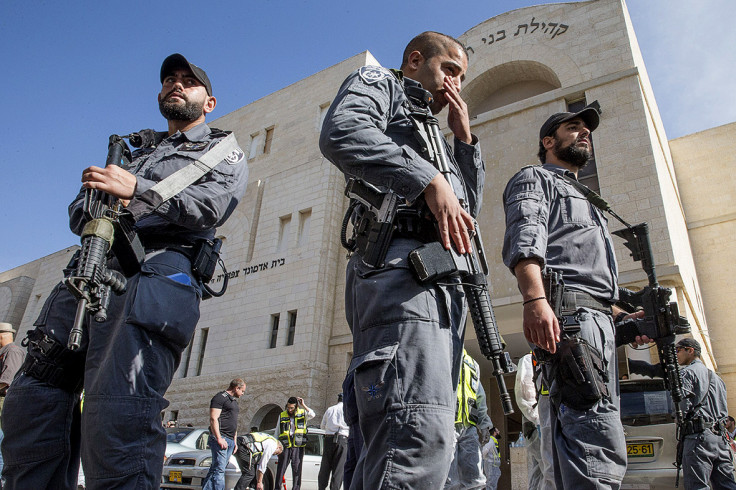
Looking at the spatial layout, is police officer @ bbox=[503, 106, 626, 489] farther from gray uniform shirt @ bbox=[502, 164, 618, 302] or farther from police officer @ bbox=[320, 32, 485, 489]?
police officer @ bbox=[320, 32, 485, 489]

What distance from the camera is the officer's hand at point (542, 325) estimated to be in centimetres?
248

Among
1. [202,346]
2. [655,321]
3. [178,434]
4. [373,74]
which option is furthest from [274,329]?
[373,74]

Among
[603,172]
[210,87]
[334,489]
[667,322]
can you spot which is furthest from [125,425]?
[603,172]

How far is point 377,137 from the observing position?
6.72 feet

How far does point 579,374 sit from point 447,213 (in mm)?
1099

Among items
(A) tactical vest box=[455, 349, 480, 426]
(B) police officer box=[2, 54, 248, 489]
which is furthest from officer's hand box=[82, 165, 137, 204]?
(A) tactical vest box=[455, 349, 480, 426]

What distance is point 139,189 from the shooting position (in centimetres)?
237

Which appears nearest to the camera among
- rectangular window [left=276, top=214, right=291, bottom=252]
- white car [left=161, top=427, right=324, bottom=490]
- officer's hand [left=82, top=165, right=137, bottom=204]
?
officer's hand [left=82, top=165, right=137, bottom=204]

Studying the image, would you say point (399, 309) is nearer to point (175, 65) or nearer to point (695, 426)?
point (175, 65)

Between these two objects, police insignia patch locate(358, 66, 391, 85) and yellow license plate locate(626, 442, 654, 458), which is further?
yellow license plate locate(626, 442, 654, 458)

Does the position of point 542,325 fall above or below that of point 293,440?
below

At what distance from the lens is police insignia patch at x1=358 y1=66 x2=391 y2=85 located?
7.57 feet

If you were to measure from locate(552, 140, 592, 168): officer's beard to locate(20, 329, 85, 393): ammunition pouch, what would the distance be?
3066 mm

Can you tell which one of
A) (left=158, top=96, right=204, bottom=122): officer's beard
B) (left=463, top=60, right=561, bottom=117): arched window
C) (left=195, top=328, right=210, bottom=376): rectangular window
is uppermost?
(left=463, top=60, right=561, bottom=117): arched window
